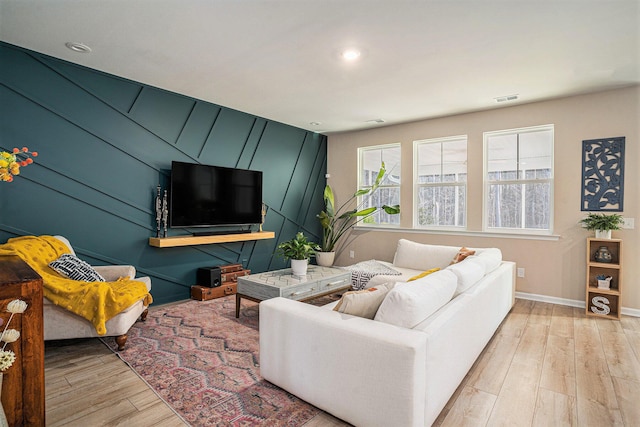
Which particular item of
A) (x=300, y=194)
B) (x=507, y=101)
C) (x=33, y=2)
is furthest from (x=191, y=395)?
(x=507, y=101)

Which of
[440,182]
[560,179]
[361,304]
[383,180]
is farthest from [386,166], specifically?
[361,304]

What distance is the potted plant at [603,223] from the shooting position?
3.66 m

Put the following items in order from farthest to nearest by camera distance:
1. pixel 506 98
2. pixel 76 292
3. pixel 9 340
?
pixel 506 98 → pixel 76 292 → pixel 9 340

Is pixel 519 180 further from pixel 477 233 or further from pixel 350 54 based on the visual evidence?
pixel 350 54

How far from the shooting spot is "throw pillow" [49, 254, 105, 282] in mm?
2732

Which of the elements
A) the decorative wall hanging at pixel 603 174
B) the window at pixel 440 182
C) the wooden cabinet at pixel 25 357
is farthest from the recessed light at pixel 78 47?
the decorative wall hanging at pixel 603 174

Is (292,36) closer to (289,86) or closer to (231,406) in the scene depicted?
(289,86)

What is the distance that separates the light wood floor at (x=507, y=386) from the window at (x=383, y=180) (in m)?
2.93

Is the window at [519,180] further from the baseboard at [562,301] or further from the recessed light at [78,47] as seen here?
the recessed light at [78,47]

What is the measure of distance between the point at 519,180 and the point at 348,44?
122 inches

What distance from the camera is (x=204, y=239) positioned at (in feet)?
14.0

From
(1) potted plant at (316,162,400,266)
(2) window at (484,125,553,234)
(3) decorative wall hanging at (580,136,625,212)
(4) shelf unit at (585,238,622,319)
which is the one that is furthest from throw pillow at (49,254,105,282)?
(3) decorative wall hanging at (580,136,625,212)

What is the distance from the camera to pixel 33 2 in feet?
7.68

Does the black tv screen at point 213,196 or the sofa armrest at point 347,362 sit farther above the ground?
the black tv screen at point 213,196
